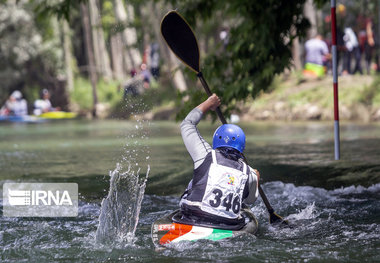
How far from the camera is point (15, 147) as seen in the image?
1532 cm

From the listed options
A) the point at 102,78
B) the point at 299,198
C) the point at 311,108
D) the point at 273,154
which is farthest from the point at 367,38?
the point at 102,78

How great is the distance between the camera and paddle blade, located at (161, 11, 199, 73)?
7051mm

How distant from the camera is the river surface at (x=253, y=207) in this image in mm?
5336

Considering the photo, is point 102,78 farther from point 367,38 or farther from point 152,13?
point 367,38

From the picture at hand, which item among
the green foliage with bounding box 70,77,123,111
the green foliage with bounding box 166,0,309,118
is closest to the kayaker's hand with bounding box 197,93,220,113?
the green foliage with bounding box 166,0,309,118

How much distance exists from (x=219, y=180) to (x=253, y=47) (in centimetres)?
474

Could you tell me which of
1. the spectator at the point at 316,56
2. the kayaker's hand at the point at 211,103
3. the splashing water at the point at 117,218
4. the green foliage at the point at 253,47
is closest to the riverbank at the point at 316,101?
the spectator at the point at 316,56

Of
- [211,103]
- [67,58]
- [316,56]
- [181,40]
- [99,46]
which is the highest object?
[99,46]

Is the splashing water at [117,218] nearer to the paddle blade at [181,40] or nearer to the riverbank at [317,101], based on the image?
the paddle blade at [181,40]

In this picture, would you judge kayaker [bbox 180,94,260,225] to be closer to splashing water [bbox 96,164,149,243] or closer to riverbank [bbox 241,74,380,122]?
splashing water [bbox 96,164,149,243]

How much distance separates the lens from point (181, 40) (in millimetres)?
7117

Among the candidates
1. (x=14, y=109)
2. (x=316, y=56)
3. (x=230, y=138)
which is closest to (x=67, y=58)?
(x=14, y=109)

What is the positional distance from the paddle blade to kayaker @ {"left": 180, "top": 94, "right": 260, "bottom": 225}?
1.51 metres

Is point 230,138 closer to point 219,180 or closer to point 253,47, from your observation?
point 219,180
